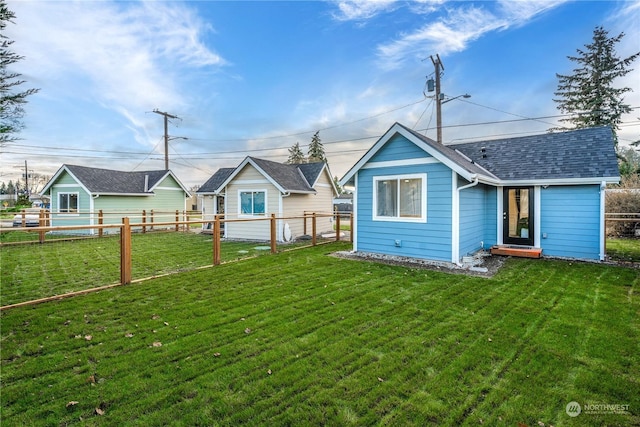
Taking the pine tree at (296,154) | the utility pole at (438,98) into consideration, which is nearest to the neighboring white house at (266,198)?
the utility pole at (438,98)

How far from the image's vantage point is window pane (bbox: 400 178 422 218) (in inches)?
332

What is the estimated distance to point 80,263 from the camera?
26.5 ft

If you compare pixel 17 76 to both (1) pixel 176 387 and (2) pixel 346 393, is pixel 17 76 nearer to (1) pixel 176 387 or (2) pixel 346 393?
(1) pixel 176 387

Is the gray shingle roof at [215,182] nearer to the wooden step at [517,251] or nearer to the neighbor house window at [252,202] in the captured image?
the neighbor house window at [252,202]

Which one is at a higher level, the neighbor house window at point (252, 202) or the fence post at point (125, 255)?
the neighbor house window at point (252, 202)

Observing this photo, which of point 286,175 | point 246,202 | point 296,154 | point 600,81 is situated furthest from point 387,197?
point 296,154

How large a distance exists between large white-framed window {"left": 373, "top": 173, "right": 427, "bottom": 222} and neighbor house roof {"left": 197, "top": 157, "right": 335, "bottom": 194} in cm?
496

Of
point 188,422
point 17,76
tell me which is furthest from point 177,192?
point 188,422

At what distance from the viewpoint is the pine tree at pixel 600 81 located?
20.8 m

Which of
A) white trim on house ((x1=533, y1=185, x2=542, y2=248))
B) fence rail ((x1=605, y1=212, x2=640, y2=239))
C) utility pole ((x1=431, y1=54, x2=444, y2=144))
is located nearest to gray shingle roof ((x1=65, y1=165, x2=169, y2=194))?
utility pole ((x1=431, y1=54, x2=444, y2=144))

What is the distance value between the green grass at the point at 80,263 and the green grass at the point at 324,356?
3.63 ft

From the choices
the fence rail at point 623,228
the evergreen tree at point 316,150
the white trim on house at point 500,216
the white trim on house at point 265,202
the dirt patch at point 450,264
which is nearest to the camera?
the dirt patch at point 450,264

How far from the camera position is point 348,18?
1200 centimetres

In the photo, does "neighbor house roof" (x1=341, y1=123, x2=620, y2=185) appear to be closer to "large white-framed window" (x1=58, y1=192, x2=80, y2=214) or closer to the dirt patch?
the dirt patch
